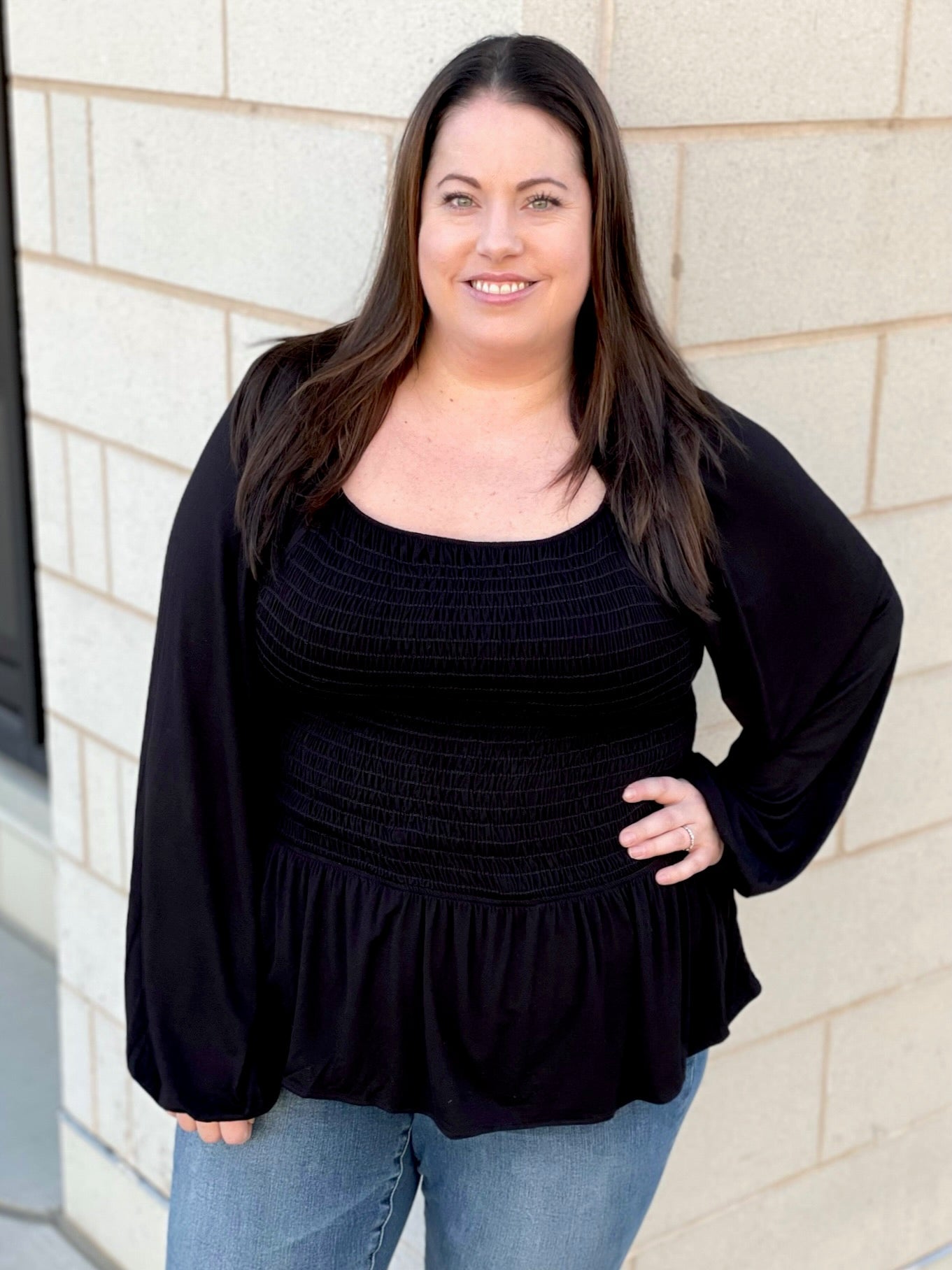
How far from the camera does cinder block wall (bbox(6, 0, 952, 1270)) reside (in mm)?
2371

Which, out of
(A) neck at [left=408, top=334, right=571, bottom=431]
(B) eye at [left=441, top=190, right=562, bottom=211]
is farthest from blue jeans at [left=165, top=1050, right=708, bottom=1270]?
(B) eye at [left=441, top=190, right=562, bottom=211]

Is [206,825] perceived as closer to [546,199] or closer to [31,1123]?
A: [546,199]

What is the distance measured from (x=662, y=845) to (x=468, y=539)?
45 cm

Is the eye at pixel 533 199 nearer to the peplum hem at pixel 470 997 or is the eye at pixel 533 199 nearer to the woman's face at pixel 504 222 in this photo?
the woman's face at pixel 504 222

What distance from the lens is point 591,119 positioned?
6.23 ft

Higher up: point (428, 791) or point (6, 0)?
point (6, 0)

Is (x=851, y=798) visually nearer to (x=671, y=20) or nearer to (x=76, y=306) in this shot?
(x=671, y=20)

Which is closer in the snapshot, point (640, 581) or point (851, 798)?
point (640, 581)

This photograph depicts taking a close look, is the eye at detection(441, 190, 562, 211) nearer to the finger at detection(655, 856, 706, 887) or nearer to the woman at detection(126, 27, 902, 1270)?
the woman at detection(126, 27, 902, 1270)

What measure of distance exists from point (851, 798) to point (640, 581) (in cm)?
112

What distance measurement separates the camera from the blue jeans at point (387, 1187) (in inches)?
79.0

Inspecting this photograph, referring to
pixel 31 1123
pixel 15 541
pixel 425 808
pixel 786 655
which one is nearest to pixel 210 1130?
pixel 425 808

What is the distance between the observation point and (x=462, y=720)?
190cm

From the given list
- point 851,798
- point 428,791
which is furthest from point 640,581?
point 851,798
